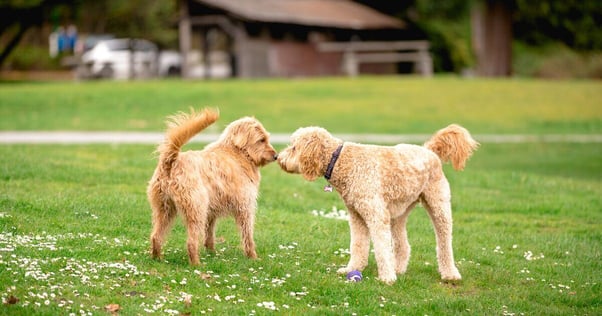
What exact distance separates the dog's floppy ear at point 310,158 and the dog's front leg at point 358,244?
2.16 ft

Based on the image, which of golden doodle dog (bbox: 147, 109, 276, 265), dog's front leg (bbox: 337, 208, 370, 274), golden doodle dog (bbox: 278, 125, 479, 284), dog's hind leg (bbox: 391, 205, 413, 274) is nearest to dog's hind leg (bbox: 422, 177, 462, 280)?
golden doodle dog (bbox: 278, 125, 479, 284)

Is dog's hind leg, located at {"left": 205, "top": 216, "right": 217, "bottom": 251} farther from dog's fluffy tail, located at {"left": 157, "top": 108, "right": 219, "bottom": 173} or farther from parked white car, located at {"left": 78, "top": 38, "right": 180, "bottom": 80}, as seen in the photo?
parked white car, located at {"left": 78, "top": 38, "right": 180, "bottom": 80}

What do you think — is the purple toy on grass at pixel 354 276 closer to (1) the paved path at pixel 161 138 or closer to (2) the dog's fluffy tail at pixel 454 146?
(2) the dog's fluffy tail at pixel 454 146

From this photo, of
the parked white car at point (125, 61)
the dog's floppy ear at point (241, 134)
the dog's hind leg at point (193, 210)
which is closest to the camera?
the dog's hind leg at point (193, 210)

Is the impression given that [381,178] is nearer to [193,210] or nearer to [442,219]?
[442,219]

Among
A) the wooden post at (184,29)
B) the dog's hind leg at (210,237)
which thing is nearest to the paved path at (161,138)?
the dog's hind leg at (210,237)

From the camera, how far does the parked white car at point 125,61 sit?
142 ft

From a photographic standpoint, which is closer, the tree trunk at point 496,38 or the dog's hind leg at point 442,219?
the dog's hind leg at point 442,219

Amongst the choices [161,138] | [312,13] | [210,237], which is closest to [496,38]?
[312,13]

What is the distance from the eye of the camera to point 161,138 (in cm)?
1984

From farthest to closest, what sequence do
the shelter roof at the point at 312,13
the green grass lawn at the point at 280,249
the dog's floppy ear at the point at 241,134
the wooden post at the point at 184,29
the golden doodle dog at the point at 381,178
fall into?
1. the wooden post at the point at 184,29
2. the shelter roof at the point at 312,13
3. the dog's floppy ear at the point at 241,134
4. the golden doodle dog at the point at 381,178
5. the green grass lawn at the point at 280,249

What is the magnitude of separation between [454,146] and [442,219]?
75 centimetres

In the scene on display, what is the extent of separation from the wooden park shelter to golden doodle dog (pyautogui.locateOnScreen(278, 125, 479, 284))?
30751mm

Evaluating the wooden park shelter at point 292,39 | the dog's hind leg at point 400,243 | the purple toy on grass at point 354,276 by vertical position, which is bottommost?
the purple toy on grass at point 354,276
